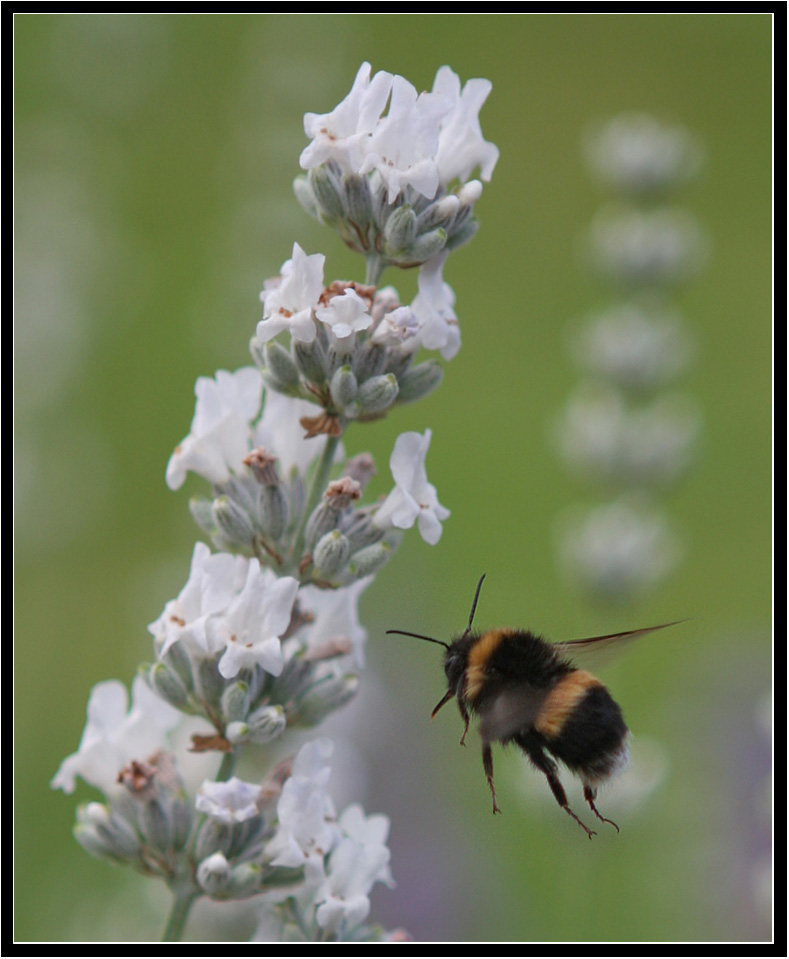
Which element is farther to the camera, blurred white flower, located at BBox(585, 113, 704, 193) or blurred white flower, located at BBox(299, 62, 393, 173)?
blurred white flower, located at BBox(585, 113, 704, 193)

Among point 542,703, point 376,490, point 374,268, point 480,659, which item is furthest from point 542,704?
point 376,490

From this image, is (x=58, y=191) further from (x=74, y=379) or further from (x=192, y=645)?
(x=192, y=645)

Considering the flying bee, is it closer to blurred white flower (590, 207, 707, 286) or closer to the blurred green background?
the blurred green background

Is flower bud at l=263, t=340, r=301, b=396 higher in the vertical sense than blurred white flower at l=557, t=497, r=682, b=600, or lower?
higher

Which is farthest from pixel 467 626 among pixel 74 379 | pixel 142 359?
pixel 142 359

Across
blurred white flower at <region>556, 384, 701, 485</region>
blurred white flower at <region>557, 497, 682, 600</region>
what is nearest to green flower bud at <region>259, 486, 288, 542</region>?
blurred white flower at <region>557, 497, 682, 600</region>

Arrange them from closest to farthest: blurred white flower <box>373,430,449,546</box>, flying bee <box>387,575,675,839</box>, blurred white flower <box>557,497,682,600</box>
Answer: blurred white flower <box>373,430,449,546</box>
flying bee <box>387,575,675,839</box>
blurred white flower <box>557,497,682,600</box>

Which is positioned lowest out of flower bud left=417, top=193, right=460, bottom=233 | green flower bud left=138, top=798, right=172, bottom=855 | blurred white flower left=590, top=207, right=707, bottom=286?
green flower bud left=138, top=798, right=172, bottom=855
